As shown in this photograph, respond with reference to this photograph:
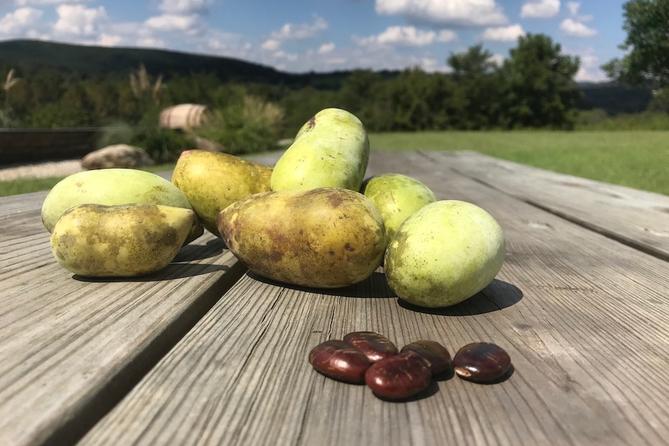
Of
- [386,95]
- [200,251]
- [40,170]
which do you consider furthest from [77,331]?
[386,95]

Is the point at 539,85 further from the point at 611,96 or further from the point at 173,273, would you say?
the point at 611,96

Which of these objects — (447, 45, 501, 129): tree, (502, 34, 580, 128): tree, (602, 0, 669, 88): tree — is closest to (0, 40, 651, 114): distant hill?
(502, 34, 580, 128): tree

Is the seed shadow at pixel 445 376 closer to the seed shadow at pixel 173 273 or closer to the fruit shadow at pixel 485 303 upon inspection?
the fruit shadow at pixel 485 303

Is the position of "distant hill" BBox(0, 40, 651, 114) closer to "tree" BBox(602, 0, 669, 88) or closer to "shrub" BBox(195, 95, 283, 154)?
"tree" BBox(602, 0, 669, 88)

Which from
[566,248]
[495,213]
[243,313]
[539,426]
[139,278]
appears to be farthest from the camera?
[495,213]

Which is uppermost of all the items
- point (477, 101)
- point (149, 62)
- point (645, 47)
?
point (645, 47)

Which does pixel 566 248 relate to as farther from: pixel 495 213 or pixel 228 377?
pixel 228 377

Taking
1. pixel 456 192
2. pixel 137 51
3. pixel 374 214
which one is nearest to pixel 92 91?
pixel 456 192
